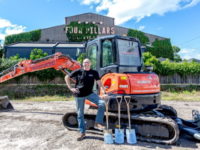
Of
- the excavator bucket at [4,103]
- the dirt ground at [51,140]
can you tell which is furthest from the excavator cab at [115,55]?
the excavator bucket at [4,103]

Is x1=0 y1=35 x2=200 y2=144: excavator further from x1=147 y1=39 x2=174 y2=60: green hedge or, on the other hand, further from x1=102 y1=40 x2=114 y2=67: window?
x1=147 y1=39 x2=174 y2=60: green hedge

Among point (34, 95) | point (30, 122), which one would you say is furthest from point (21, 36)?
point (30, 122)

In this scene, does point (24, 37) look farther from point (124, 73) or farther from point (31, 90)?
point (124, 73)

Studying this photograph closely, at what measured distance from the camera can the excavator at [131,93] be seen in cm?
397

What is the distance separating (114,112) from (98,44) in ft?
6.30

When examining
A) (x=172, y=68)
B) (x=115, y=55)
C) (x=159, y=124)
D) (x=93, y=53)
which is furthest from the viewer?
(x=172, y=68)

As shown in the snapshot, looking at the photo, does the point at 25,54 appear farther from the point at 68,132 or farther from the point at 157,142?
the point at 157,142

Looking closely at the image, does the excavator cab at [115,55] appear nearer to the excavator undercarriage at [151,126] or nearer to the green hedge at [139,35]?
the excavator undercarriage at [151,126]

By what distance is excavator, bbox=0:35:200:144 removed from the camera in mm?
3967

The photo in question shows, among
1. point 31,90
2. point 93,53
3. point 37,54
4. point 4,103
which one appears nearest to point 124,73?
point 93,53

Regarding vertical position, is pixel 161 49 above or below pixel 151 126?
above

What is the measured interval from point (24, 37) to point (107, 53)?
2641cm

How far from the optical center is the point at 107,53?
467 cm

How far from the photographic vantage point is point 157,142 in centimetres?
389
